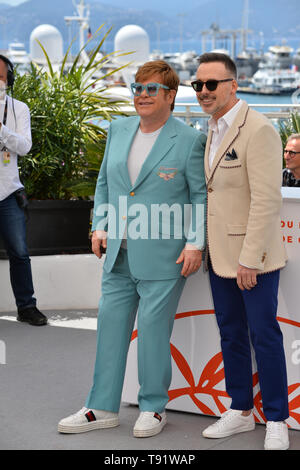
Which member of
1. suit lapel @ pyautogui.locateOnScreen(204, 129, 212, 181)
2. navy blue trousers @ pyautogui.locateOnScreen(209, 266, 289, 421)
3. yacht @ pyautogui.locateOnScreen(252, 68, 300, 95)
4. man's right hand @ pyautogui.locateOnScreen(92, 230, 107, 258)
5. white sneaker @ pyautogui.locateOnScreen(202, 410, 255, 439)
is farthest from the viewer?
yacht @ pyautogui.locateOnScreen(252, 68, 300, 95)

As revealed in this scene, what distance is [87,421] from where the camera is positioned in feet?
11.5

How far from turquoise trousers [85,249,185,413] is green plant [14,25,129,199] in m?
2.78

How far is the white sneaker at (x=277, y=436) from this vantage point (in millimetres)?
3201

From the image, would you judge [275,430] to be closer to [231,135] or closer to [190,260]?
[190,260]

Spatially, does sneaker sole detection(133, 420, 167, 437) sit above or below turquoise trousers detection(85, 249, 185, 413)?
below

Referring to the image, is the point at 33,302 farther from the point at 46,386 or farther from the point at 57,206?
the point at 46,386

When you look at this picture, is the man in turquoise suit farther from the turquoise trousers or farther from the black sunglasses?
the black sunglasses

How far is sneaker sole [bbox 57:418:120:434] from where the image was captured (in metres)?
3.49

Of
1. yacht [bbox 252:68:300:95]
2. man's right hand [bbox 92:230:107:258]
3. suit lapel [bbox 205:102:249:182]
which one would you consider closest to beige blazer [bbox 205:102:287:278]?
suit lapel [bbox 205:102:249:182]

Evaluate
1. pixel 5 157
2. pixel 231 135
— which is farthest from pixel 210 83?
pixel 5 157

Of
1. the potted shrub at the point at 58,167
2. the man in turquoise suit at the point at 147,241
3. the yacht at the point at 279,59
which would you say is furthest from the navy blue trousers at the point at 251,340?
the yacht at the point at 279,59

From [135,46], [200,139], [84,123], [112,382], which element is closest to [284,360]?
[112,382]

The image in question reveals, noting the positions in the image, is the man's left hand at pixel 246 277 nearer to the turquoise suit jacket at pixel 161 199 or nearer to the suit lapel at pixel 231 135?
the turquoise suit jacket at pixel 161 199

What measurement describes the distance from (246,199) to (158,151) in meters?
0.48
